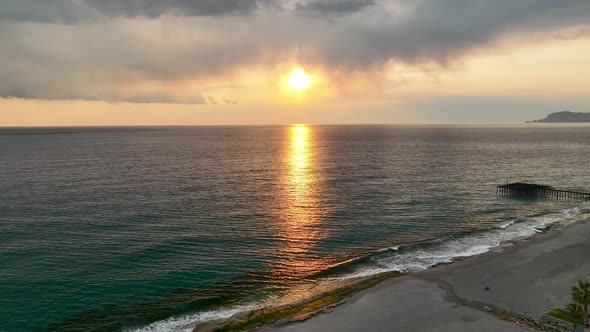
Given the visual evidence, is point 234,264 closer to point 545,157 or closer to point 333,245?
point 333,245

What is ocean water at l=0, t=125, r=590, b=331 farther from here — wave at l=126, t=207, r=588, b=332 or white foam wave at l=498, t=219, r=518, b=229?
white foam wave at l=498, t=219, r=518, b=229

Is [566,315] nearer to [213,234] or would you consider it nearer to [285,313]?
[285,313]

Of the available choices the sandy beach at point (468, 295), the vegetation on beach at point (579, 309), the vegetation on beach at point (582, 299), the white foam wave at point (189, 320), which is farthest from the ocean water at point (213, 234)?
the vegetation on beach at point (582, 299)

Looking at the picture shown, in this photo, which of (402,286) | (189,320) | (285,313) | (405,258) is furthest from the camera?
(405,258)

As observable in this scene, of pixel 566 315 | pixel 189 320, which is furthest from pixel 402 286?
pixel 189 320

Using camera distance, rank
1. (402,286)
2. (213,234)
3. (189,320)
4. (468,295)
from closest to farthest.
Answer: (189,320) < (468,295) < (402,286) < (213,234)

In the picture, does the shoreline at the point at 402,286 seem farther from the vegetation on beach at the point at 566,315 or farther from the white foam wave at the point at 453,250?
the vegetation on beach at the point at 566,315

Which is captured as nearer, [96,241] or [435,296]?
[435,296]

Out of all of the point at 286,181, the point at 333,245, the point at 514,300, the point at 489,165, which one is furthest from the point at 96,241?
the point at 489,165
